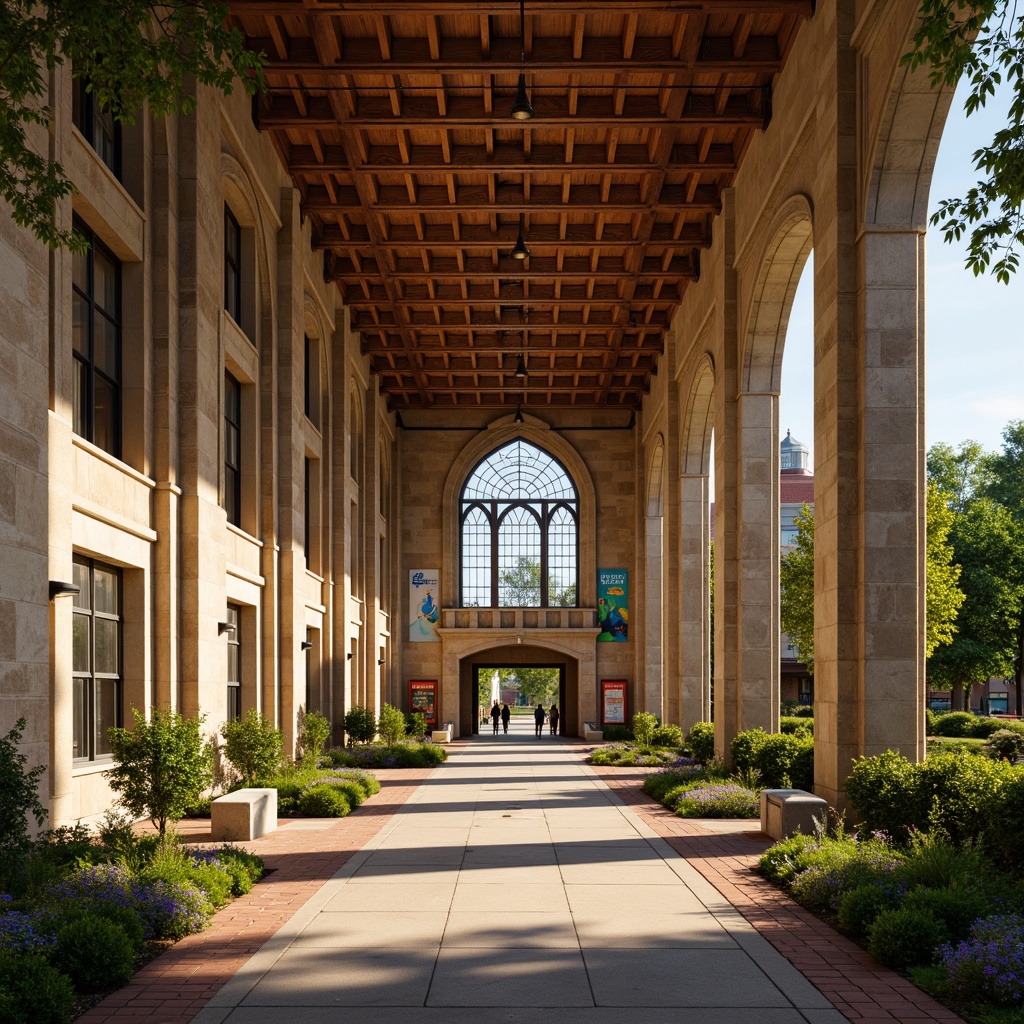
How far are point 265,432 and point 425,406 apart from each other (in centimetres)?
2216

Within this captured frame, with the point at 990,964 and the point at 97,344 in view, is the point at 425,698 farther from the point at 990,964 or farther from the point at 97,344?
the point at 990,964

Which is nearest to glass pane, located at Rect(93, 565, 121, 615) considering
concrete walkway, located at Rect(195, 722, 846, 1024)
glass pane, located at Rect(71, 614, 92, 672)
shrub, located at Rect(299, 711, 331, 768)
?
glass pane, located at Rect(71, 614, 92, 672)

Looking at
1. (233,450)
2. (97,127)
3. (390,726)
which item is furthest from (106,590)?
(390,726)

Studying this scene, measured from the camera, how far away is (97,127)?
599 inches

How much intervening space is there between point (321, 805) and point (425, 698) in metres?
27.1

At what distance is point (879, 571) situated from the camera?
14.5 m

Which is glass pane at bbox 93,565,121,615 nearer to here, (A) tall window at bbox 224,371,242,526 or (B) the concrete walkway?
(B) the concrete walkway

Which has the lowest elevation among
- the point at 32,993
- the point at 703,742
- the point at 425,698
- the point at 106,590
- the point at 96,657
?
the point at 425,698

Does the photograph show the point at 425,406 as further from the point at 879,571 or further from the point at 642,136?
the point at 879,571

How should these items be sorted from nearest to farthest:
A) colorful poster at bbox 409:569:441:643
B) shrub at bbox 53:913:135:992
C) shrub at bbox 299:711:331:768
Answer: shrub at bbox 53:913:135:992 < shrub at bbox 299:711:331:768 < colorful poster at bbox 409:569:441:643

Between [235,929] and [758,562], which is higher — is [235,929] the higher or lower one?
the lower one

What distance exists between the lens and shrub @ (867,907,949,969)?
823 cm

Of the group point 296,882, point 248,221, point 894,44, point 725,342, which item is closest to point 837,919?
point 296,882

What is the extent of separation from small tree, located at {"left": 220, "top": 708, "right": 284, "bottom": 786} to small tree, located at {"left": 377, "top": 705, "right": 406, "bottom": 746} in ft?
47.7
